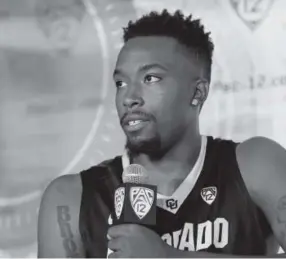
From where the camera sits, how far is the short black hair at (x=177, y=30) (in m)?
1.21

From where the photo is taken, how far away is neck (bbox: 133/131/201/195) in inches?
46.3

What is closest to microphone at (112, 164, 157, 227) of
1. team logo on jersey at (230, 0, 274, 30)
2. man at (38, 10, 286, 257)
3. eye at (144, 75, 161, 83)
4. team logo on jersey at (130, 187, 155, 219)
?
team logo on jersey at (130, 187, 155, 219)

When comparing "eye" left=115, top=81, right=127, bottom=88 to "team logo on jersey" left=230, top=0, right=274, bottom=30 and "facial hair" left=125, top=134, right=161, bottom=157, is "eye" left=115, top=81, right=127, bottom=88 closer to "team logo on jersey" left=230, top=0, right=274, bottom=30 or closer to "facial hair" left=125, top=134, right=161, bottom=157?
"facial hair" left=125, top=134, right=161, bottom=157

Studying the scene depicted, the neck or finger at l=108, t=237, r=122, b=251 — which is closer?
finger at l=108, t=237, r=122, b=251

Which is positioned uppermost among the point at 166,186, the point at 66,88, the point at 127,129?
the point at 66,88

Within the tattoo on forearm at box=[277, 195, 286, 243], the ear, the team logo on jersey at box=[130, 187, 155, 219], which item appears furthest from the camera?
the ear

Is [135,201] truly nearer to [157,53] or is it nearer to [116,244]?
[116,244]

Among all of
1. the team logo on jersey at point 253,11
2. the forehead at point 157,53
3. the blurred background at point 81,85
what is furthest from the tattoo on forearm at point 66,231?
the team logo on jersey at point 253,11

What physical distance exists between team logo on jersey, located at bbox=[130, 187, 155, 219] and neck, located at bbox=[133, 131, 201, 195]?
271 mm

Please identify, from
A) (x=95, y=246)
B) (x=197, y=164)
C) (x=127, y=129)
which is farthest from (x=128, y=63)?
(x=95, y=246)

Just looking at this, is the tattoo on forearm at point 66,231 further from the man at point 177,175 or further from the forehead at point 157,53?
the forehead at point 157,53

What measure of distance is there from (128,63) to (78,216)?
33cm

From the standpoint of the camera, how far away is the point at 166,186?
117 cm

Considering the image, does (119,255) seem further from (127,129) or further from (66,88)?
(66,88)
